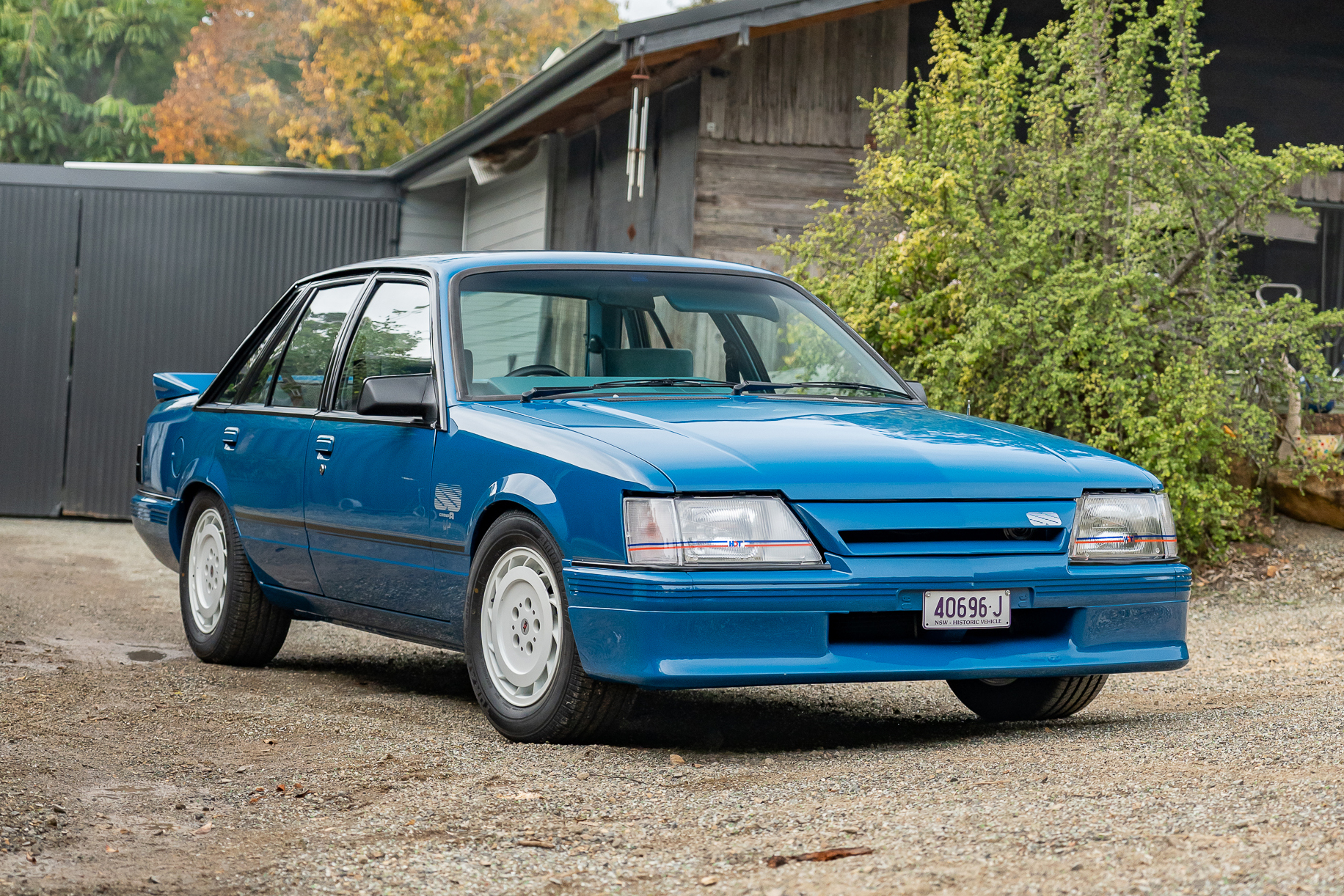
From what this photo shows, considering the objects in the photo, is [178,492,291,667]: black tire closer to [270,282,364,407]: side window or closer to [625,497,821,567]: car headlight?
[270,282,364,407]: side window

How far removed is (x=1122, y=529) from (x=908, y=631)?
74cm

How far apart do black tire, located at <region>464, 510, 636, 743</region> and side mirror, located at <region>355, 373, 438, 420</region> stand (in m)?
0.59

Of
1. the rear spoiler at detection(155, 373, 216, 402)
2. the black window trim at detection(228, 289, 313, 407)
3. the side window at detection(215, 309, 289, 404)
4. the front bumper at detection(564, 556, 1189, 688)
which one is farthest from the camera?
the rear spoiler at detection(155, 373, 216, 402)

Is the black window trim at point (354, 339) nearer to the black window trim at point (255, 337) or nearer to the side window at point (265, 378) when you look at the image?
the side window at point (265, 378)

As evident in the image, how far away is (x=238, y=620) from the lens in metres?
6.95

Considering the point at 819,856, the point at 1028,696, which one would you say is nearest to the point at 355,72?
the point at 1028,696

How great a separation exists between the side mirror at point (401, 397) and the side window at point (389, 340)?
0.17m

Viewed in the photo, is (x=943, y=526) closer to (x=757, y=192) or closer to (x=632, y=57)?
(x=632, y=57)

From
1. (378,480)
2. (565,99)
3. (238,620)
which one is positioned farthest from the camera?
(565,99)

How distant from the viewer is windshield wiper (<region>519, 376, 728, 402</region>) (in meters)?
5.48

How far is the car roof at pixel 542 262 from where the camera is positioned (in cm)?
593

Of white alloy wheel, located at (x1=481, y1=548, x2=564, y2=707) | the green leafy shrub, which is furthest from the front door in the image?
the green leafy shrub

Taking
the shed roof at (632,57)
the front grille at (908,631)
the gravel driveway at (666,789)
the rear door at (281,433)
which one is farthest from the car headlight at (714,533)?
Answer: the shed roof at (632,57)

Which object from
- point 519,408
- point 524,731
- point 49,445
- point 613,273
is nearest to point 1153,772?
point 524,731
